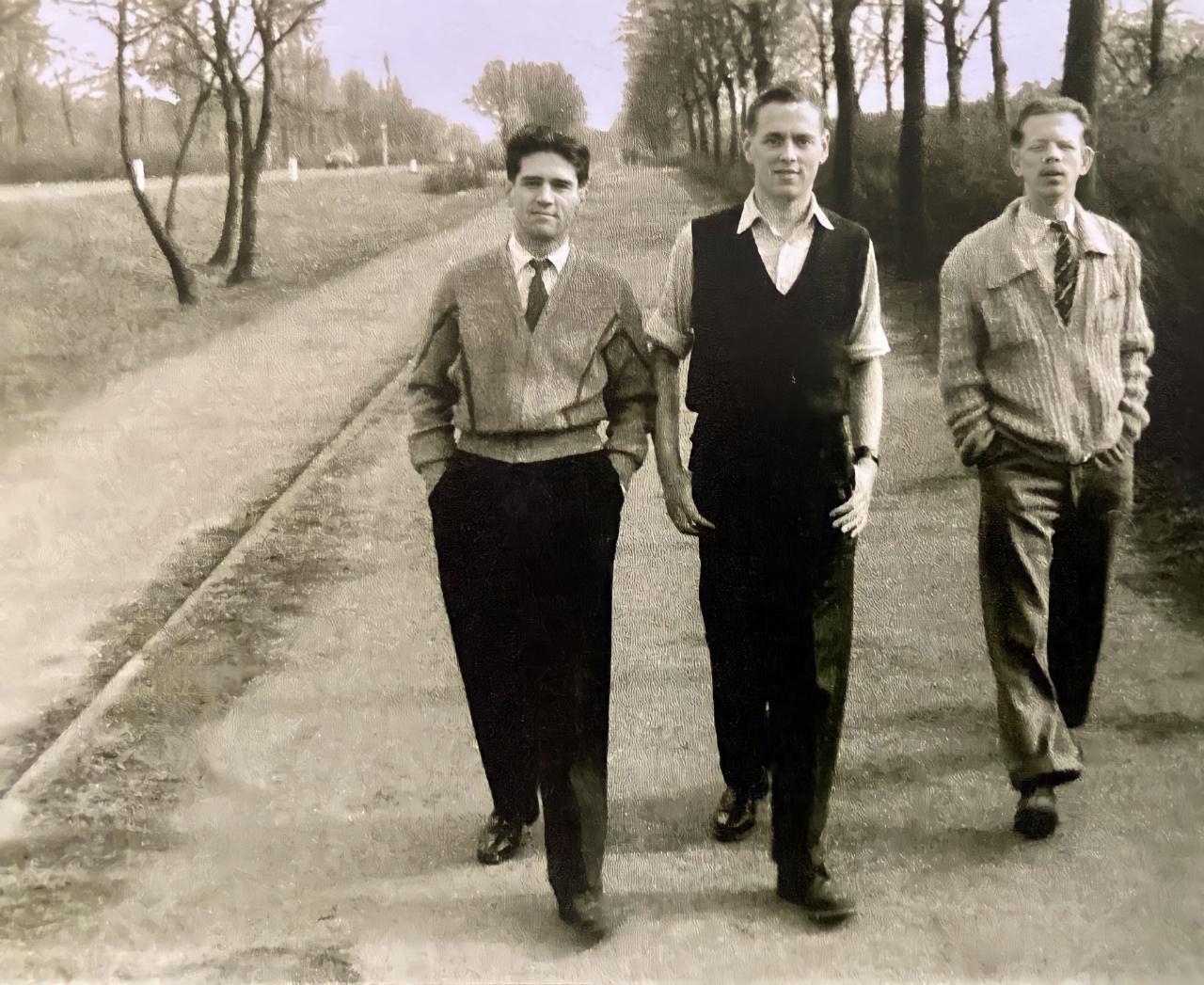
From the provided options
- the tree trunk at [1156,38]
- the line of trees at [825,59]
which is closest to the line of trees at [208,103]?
the line of trees at [825,59]

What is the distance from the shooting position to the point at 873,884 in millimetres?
2635

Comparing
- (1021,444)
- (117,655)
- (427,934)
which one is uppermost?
(1021,444)

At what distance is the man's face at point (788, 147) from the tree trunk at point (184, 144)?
1766 millimetres

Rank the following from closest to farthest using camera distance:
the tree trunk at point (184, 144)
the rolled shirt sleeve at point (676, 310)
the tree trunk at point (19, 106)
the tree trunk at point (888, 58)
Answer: the rolled shirt sleeve at point (676, 310), the tree trunk at point (19, 106), the tree trunk at point (184, 144), the tree trunk at point (888, 58)

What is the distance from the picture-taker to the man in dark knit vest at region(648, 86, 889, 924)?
7.91ft

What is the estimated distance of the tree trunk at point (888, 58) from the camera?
12.8ft

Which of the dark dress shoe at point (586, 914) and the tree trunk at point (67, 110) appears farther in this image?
the tree trunk at point (67, 110)

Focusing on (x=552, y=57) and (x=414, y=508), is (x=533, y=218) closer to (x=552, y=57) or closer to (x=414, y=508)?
(x=552, y=57)

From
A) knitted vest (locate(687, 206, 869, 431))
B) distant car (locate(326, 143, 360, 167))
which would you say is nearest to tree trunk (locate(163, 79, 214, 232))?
distant car (locate(326, 143, 360, 167))

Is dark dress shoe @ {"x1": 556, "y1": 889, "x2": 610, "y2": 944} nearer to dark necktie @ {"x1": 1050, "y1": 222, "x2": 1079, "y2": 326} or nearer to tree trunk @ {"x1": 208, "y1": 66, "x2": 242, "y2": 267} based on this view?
dark necktie @ {"x1": 1050, "y1": 222, "x2": 1079, "y2": 326}

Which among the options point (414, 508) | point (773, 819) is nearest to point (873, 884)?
point (773, 819)

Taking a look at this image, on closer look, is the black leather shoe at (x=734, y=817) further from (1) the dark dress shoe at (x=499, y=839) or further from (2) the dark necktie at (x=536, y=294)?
(2) the dark necktie at (x=536, y=294)

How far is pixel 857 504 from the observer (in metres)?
2.45

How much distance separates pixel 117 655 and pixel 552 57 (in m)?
1.88
